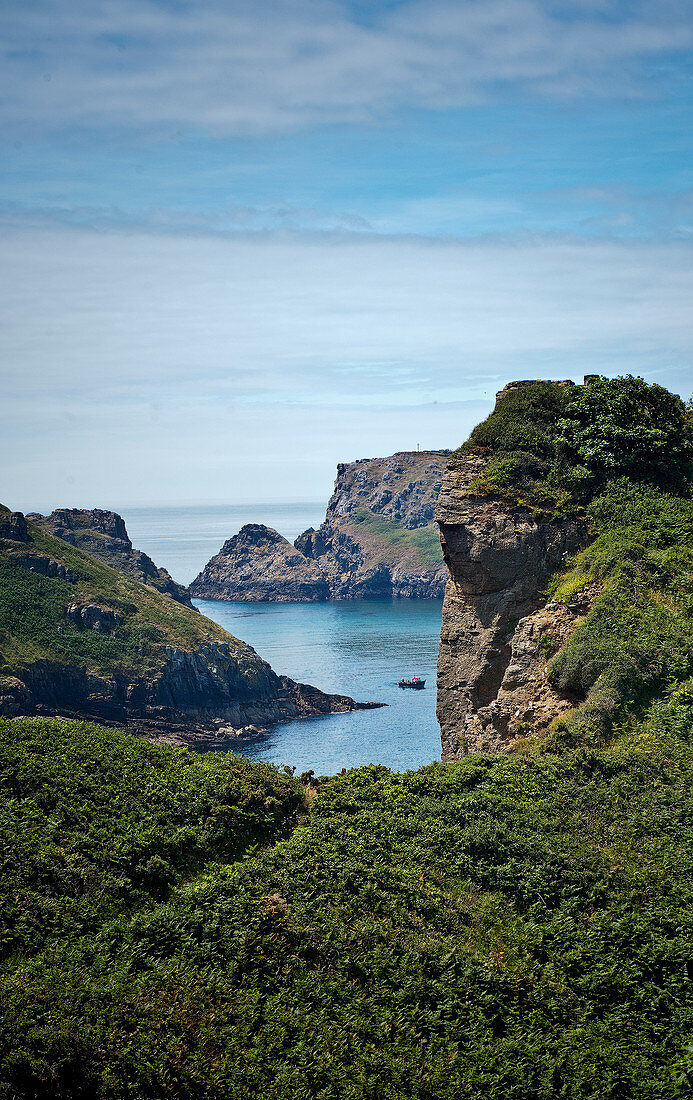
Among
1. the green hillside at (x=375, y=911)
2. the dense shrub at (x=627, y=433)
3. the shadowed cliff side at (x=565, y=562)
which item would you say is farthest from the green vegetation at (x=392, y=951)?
the dense shrub at (x=627, y=433)

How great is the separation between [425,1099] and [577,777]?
9.27 m

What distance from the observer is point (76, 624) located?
293ft

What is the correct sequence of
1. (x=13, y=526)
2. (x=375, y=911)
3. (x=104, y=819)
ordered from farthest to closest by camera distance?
(x=13, y=526) → (x=104, y=819) → (x=375, y=911)

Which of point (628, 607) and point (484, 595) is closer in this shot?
point (628, 607)

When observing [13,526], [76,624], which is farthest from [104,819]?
[13,526]

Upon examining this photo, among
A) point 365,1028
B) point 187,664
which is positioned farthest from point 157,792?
point 187,664

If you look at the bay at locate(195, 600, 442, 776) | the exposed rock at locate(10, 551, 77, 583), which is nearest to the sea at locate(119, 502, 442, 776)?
the bay at locate(195, 600, 442, 776)

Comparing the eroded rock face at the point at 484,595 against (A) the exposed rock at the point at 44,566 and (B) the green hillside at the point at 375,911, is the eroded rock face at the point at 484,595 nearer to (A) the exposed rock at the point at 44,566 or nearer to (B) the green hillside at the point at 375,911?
(B) the green hillside at the point at 375,911

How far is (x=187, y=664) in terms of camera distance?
9150 cm

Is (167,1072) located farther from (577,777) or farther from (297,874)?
(577,777)

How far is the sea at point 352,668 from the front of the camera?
75875 mm

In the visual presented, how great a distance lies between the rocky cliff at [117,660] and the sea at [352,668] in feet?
21.0

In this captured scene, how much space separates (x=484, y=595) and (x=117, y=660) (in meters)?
67.2

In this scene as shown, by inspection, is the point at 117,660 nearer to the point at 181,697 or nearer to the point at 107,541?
the point at 181,697
